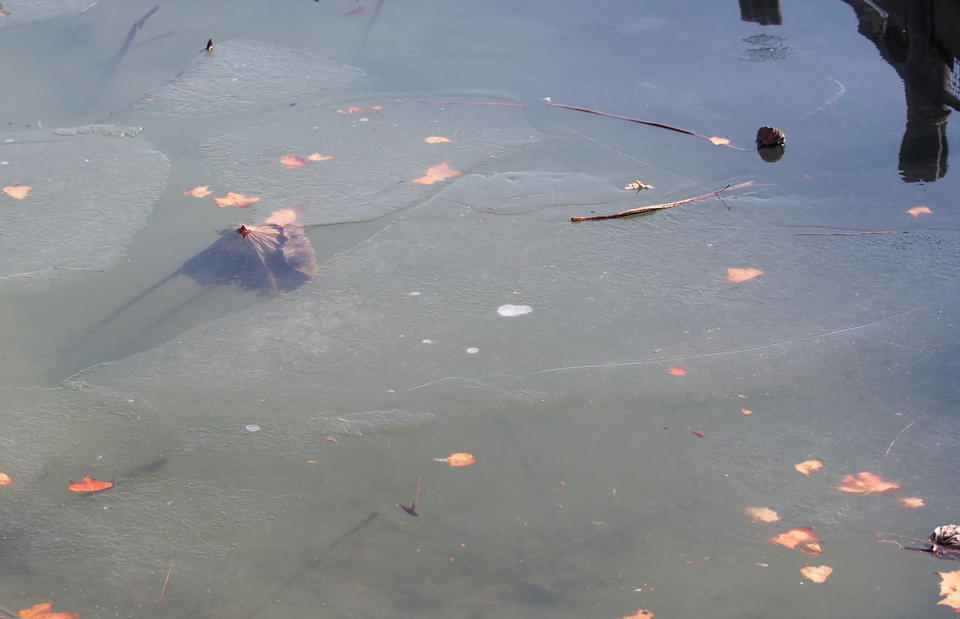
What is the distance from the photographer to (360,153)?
4793mm

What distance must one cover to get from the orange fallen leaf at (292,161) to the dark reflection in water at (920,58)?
117 inches

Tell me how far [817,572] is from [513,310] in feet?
5.01

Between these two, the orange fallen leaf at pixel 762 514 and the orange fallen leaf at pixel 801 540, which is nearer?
the orange fallen leaf at pixel 801 540

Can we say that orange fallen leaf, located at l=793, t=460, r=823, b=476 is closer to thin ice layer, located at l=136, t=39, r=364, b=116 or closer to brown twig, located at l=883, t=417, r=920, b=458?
brown twig, located at l=883, t=417, r=920, b=458

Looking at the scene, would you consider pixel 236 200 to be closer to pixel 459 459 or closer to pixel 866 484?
pixel 459 459

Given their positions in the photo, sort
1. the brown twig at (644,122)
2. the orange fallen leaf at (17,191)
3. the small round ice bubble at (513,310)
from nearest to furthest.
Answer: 1. the small round ice bubble at (513,310)
2. the orange fallen leaf at (17,191)
3. the brown twig at (644,122)

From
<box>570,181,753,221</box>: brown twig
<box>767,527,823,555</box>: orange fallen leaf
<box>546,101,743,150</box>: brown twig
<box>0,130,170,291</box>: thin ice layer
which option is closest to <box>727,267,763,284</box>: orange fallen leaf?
<box>570,181,753,221</box>: brown twig

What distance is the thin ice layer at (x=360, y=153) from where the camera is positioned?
14.3ft

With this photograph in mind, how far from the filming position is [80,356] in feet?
10.9

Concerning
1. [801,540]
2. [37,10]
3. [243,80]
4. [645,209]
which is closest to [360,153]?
[243,80]

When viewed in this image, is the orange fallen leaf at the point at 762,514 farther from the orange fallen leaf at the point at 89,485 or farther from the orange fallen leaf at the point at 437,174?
the orange fallen leaf at the point at 437,174

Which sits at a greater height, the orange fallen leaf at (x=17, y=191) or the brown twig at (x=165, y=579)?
the orange fallen leaf at (x=17, y=191)

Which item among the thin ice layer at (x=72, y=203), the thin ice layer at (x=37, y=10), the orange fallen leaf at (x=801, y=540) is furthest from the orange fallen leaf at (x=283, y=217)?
the thin ice layer at (x=37, y=10)

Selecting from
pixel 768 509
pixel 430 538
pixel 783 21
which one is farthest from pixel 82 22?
pixel 768 509
